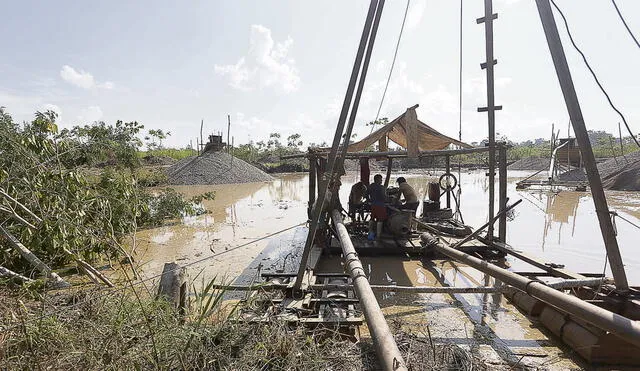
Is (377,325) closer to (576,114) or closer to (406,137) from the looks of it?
(576,114)

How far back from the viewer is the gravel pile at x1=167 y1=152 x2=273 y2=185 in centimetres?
2420

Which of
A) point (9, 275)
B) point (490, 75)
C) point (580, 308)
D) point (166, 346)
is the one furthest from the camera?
point (490, 75)

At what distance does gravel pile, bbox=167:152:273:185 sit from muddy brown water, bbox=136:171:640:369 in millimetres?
8961

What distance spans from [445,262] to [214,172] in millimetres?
20971

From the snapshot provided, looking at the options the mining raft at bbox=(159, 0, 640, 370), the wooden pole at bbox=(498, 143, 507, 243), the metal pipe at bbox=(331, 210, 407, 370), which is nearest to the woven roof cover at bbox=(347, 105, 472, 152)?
the wooden pole at bbox=(498, 143, 507, 243)

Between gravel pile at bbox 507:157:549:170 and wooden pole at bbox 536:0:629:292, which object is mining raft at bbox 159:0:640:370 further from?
gravel pile at bbox 507:157:549:170

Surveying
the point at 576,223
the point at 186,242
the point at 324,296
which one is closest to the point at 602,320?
the point at 324,296

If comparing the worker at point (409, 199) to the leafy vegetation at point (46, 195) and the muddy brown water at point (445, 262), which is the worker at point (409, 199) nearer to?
the muddy brown water at point (445, 262)

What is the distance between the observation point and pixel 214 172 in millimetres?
25047

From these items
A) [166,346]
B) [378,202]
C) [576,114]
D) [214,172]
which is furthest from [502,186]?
[214,172]

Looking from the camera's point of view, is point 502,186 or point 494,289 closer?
point 494,289

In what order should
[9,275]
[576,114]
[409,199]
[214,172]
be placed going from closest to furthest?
1. [576,114]
2. [9,275]
3. [409,199]
4. [214,172]

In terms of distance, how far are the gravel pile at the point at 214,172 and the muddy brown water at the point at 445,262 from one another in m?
8.96

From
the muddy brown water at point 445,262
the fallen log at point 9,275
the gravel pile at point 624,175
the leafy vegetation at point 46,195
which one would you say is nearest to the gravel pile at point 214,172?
the muddy brown water at point 445,262
